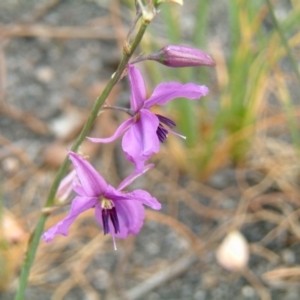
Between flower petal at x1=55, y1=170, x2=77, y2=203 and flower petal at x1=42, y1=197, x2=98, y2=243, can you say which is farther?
flower petal at x1=55, y1=170, x2=77, y2=203

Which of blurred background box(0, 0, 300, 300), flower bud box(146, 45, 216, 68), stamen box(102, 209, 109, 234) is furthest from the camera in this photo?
blurred background box(0, 0, 300, 300)

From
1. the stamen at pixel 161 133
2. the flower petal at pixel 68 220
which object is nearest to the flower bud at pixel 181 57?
the stamen at pixel 161 133

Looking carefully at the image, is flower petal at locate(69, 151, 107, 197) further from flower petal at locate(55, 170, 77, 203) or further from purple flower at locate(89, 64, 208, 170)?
flower petal at locate(55, 170, 77, 203)

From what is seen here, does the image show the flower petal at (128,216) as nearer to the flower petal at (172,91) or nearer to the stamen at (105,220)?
the stamen at (105,220)

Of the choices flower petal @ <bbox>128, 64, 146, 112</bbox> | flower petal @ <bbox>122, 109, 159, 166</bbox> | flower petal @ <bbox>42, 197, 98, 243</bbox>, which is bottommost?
flower petal @ <bbox>42, 197, 98, 243</bbox>

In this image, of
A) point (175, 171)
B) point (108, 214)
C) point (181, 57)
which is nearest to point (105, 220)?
point (108, 214)

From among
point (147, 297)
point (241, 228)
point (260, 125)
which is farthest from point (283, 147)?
point (147, 297)

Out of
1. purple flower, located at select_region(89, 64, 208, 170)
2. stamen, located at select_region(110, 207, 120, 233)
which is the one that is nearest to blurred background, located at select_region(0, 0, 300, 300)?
stamen, located at select_region(110, 207, 120, 233)
